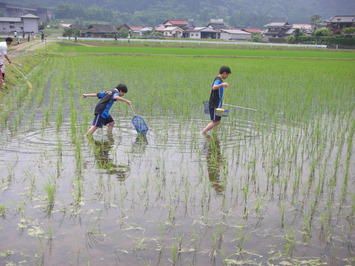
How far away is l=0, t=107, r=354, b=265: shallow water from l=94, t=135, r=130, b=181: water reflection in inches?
0.5

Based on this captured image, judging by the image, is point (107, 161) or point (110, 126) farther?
point (110, 126)

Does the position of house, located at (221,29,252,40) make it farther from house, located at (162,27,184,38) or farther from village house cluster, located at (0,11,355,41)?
house, located at (162,27,184,38)

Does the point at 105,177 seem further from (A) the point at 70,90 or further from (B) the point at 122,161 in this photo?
(A) the point at 70,90

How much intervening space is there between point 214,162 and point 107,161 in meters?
1.26

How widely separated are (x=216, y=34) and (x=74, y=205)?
67358mm

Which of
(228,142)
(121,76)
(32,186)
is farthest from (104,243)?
(121,76)

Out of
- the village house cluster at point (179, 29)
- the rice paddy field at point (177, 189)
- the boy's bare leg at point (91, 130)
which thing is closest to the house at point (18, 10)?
the village house cluster at point (179, 29)

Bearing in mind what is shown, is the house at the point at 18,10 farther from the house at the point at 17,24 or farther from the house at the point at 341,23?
the house at the point at 341,23

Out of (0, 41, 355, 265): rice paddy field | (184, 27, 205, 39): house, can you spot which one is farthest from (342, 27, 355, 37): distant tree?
(0, 41, 355, 265): rice paddy field

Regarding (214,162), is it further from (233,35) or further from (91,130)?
(233,35)

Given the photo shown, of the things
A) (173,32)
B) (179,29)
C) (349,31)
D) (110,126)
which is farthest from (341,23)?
(110,126)

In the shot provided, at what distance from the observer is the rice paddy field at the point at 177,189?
2.92 m

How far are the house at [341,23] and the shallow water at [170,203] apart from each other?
54726 millimetres

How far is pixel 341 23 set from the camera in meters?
56.1
